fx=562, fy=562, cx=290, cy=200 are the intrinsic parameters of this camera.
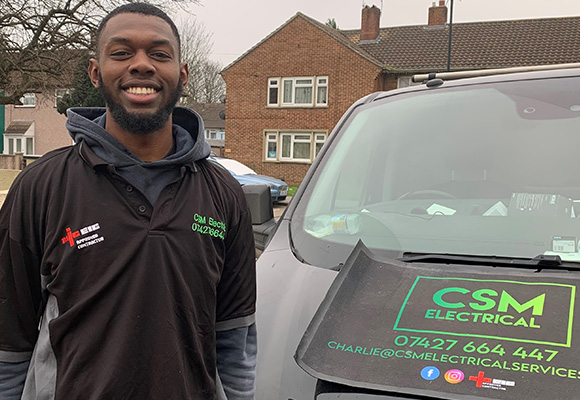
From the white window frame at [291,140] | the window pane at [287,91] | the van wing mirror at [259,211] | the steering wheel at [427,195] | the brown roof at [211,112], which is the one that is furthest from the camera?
the brown roof at [211,112]

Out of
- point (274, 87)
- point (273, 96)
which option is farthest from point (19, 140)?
point (274, 87)

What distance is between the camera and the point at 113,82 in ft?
4.77

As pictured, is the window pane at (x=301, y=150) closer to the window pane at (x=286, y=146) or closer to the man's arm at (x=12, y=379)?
the window pane at (x=286, y=146)

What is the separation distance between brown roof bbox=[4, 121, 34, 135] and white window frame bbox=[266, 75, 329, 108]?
1899 centimetres

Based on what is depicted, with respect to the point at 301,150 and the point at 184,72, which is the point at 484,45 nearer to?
the point at 301,150

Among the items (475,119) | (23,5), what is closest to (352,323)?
(475,119)

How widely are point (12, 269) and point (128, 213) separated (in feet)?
0.96

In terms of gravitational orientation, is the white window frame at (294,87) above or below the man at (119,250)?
above

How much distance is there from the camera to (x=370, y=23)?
29750 millimetres

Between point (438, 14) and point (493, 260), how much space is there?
3040 cm

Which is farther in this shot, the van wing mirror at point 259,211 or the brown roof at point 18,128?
the brown roof at point 18,128

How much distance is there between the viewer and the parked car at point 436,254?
→ 4.99 ft

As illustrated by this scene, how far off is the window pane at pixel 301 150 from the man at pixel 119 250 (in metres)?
26.6

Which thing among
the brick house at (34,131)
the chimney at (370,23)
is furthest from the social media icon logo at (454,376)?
the brick house at (34,131)
